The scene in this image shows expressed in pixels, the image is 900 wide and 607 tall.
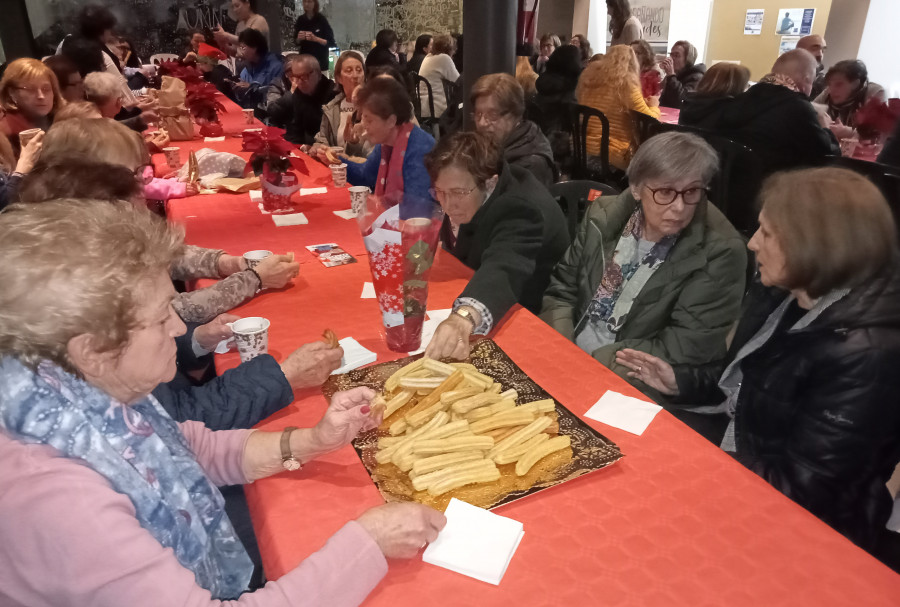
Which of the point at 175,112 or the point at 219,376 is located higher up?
the point at 175,112

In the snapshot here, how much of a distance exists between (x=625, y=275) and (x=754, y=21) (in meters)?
8.64

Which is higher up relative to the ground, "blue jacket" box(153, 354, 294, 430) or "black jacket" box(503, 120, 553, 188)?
"black jacket" box(503, 120, 553, 188)

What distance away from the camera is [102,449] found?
3.04 ft

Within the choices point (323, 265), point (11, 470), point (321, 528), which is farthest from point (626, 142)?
point (11, 470)

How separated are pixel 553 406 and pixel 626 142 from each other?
176 inches

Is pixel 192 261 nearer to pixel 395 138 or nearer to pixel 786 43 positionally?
pixel 395 138

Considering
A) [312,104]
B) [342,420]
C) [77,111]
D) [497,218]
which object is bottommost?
[342,420]

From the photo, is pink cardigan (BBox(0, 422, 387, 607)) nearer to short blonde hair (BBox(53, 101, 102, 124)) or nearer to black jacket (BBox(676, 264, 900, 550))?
black jacket (BBox(676, 264, 900, 550))

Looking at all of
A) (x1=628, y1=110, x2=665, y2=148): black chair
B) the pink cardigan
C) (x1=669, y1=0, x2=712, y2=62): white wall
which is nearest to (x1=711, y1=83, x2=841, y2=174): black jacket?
(x1=628, y1=110, x2=665, y2=148): black chair

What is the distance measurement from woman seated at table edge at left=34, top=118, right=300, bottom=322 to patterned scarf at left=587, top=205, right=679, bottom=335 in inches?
47.3

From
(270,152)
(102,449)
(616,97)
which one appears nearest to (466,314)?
(102,449)

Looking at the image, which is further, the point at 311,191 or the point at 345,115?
the point at 345,115

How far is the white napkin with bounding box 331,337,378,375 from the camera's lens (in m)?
1.73

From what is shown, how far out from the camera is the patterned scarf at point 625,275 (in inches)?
89.4
